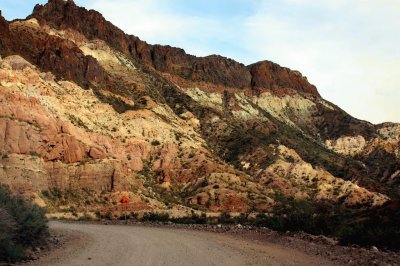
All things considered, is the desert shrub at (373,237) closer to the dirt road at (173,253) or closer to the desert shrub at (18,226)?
the dirt road at (173,253)

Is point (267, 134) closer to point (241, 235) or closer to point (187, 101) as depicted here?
point (187, 101)

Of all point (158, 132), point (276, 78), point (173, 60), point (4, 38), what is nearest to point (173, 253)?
point (158, 132)

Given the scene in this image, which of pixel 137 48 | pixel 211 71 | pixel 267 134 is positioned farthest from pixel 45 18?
pixel 267 134

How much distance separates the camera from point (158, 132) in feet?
276

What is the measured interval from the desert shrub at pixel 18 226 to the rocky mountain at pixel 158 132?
26.2m

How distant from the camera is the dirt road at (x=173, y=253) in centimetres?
1348

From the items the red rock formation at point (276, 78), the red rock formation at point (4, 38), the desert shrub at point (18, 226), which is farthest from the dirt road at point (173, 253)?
the red rock formation at point (276, 78)

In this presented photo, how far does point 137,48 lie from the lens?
439ft

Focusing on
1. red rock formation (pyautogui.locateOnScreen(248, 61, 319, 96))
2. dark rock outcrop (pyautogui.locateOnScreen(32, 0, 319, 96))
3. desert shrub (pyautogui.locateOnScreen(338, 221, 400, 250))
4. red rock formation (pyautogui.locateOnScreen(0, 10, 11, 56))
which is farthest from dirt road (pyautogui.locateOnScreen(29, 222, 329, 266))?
red rock formation (pyautogui.locateOnScreen(248, 61, 319, 96))

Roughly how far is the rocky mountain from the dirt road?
21.3 metres

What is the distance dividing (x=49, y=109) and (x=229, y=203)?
95.5 ft

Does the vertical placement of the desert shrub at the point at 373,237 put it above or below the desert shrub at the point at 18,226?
above

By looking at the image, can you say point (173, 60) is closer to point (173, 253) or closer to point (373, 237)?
point (173, 253)

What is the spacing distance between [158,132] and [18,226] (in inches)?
2700
